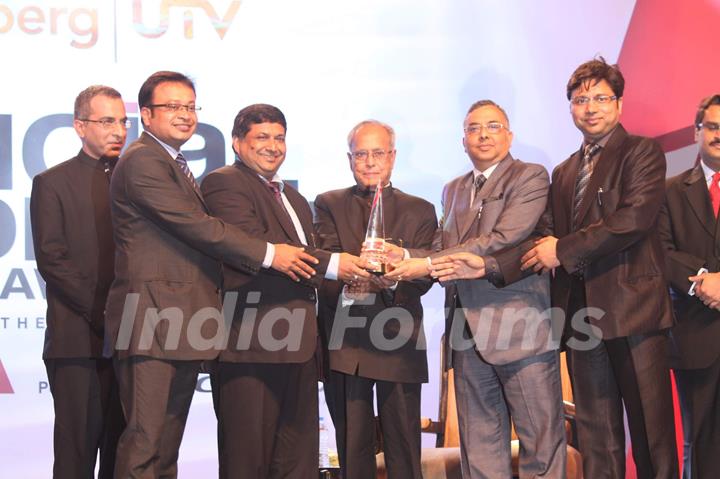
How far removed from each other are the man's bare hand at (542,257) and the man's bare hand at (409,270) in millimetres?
431

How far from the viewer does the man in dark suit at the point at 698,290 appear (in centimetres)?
394

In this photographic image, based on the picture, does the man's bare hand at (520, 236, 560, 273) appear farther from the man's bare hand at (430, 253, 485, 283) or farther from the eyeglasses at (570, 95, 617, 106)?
the eyeglasses at (570, 95, 617, 106)

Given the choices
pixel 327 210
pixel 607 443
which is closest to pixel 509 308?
pixel 607 443

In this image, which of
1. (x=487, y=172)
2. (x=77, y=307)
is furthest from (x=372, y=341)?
(x=77, y=307)

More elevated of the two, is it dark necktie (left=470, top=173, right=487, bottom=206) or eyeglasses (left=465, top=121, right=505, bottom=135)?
eyeglasses (left=465, top=121, right=505, bottom=135)

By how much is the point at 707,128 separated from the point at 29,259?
3799 millimetres

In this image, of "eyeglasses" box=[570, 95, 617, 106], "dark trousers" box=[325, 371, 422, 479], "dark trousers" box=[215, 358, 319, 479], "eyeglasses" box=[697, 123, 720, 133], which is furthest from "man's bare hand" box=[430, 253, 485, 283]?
"eyeglasses" box=[697, 123, 720, 133]

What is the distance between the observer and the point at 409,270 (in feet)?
12.5

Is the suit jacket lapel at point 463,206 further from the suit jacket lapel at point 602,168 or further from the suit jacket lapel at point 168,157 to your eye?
the suit jacket lapel at point 168,157

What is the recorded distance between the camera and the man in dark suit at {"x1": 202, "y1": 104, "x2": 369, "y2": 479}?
3643mm

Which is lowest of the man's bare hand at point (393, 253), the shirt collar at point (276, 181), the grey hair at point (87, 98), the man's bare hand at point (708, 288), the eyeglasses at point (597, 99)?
the man's bare hand at point (708, 288)

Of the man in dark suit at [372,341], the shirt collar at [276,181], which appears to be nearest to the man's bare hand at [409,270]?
the man in dark suit at [372,341]

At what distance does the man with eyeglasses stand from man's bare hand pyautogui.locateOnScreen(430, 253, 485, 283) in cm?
3

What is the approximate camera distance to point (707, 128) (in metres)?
4.09
